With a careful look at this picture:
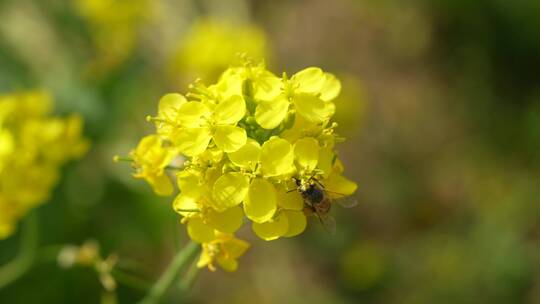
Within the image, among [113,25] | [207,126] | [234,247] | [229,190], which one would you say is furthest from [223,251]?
[113,25]

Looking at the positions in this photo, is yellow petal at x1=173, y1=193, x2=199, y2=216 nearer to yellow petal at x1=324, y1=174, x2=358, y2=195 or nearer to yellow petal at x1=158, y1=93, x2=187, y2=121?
yellow petal at x1=158, y1=93, x2=187, y2=121

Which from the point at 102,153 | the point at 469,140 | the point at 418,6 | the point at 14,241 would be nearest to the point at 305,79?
Result: the point at 14,241

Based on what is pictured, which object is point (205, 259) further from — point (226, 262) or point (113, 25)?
point (113, 25)

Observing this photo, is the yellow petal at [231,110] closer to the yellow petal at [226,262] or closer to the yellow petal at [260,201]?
the yellow petal at [260,201]

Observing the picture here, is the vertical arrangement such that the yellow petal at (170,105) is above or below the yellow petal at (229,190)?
above

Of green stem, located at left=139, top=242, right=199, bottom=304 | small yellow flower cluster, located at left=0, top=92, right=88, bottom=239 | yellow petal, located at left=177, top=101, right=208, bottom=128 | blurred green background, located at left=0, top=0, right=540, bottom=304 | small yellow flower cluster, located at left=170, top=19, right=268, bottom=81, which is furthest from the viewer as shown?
small yellow flower cluster, located at left=170, top=19, right=268, bottom=81

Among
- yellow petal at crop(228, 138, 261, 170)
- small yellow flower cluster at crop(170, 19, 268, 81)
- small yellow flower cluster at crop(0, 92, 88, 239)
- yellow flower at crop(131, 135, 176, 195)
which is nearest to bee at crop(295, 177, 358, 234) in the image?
yellow petal at crop(228, 138, 261, 170)

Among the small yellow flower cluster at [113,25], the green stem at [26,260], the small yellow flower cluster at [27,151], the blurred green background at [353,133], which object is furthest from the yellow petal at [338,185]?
the small yellow flower cluster at [113,25]

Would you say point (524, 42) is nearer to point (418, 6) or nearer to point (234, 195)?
point (418, 6)
